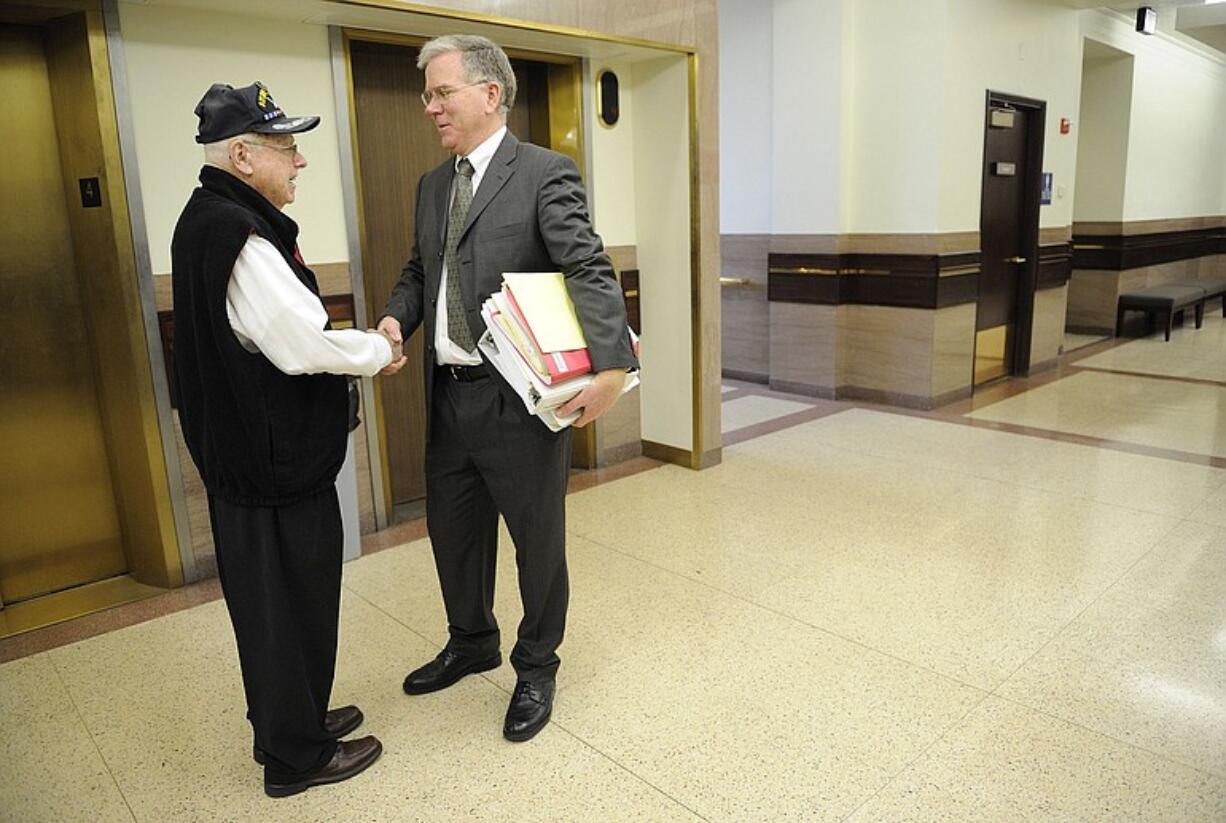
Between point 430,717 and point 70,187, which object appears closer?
point 430,717

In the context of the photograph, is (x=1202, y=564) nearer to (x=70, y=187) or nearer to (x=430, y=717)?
(x=430, y=717)

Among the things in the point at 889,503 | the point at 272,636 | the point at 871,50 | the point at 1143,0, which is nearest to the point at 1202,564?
the point at 889,503

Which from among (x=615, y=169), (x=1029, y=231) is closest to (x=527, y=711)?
(x=615, y=169)

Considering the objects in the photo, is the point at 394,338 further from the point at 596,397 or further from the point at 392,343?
the point at 596,397

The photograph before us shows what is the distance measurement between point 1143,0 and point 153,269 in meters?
7.26

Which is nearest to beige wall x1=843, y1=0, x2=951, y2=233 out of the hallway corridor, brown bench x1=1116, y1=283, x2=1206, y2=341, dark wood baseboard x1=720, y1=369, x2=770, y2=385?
dark wood baseboard x1=720, y1=369, x2=770, y2=385

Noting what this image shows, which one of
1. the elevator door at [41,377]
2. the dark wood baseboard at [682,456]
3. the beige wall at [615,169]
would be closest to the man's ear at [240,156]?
the elevator door at [41,377]

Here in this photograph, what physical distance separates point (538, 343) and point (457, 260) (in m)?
0.39

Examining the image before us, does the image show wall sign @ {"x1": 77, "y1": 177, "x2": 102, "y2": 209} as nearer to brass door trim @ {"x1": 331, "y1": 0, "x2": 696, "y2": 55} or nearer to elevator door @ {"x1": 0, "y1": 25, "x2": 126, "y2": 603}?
elevator door @ {"x1": 0, "y1": 25, "x2": 126, "y2": 603}

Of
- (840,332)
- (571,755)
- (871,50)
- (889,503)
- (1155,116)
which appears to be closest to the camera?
(571,755)

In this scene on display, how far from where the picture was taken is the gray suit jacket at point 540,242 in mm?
2125

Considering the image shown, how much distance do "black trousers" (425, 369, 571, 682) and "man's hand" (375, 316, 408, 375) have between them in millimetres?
166

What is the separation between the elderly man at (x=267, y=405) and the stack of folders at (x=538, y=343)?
10.6 inches

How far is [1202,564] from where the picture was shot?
10.9 feet
